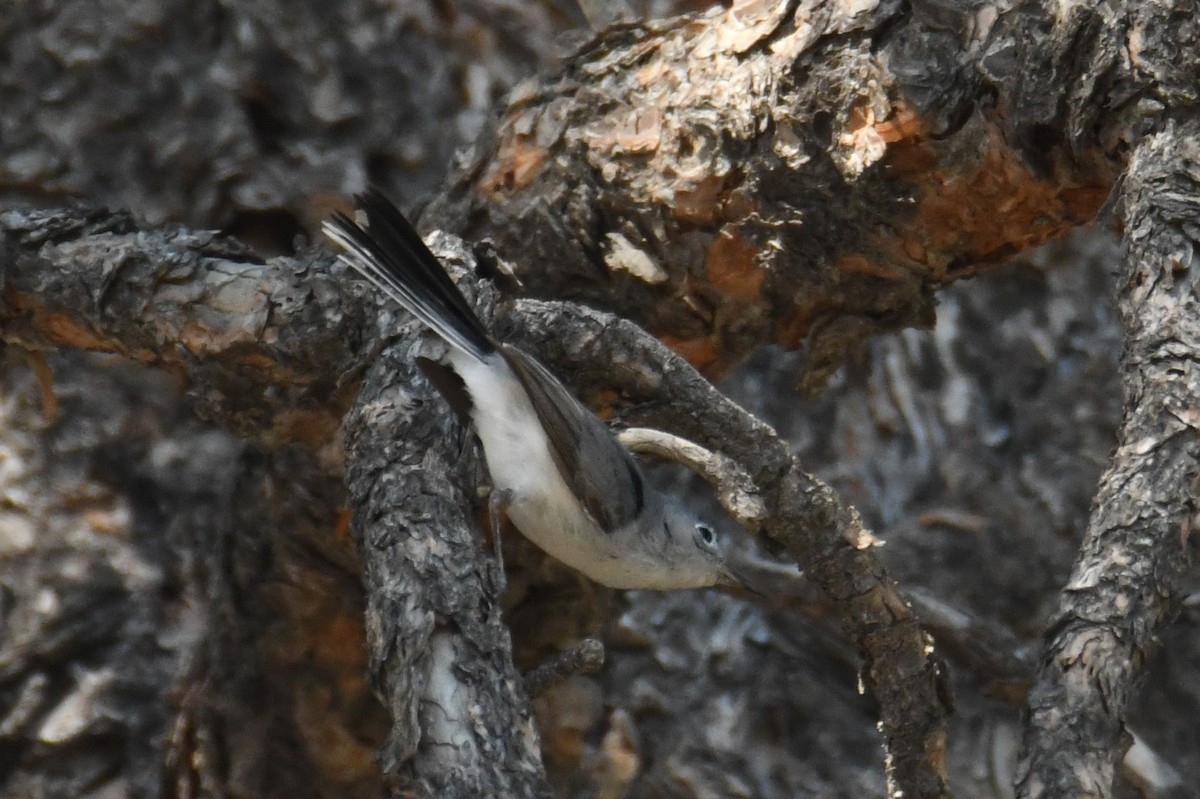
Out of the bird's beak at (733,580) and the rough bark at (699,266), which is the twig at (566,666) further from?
the bird's beak at (733,580)

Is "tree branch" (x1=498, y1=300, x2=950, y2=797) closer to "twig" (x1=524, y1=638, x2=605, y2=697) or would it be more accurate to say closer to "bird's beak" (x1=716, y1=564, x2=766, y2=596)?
"twig" (x1=524, y1=638, x2=605, y2=697)

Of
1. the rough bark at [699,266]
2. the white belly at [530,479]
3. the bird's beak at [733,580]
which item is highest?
the rough bark at [699,266]

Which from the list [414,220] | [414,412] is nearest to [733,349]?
[414,220]

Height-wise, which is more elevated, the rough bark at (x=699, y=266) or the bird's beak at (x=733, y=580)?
the rough bark at (x=699, y=266)

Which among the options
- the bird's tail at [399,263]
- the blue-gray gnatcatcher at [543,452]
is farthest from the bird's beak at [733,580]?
the bird's tail at [399,263]

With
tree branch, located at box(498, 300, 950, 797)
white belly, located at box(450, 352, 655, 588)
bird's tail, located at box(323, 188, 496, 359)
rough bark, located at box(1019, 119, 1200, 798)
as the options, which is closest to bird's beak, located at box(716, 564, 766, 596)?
white belly, located at box(450, 352, 655, 588)

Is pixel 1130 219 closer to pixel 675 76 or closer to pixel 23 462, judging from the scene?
pixel 675 76

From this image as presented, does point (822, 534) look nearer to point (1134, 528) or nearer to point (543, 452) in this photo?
point (543, 452)
